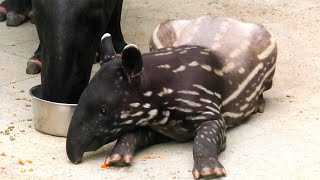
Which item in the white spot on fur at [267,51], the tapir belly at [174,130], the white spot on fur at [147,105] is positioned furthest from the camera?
the white spot on fur at [267,51]

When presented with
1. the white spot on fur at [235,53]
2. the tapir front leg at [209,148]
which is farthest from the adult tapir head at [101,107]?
the white spot on fur at [235,53]

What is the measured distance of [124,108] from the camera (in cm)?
385

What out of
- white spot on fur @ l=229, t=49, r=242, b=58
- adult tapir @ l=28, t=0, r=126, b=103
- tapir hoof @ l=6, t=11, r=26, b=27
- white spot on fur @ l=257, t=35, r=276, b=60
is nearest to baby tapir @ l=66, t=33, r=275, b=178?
white spot on fur @ l=229, t=49, r=242, b=58

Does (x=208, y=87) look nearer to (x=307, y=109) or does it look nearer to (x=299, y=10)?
(x=307, y=109)

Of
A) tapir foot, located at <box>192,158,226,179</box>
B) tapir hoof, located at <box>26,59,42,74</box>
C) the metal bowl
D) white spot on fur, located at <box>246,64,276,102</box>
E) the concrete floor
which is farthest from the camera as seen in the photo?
tapir hoof, located at <box>26,59,42,74</box>

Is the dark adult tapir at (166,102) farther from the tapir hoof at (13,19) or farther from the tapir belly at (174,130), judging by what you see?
the tapir hoof at (13,19)

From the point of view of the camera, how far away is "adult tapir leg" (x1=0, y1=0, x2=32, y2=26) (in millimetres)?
6922

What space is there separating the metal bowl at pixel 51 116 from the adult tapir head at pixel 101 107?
11.1 inches

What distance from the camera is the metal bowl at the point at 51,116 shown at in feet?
13.5

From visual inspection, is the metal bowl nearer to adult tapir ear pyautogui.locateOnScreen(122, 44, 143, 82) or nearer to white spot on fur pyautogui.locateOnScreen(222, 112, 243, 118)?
adult tapir ear pyautogui.locateOnScreen(122, 44, 143, 82)

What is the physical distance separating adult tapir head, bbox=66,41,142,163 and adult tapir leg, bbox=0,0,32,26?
3.26 m

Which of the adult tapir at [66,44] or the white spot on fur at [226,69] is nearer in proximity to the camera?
the adult tapir at [66,44]

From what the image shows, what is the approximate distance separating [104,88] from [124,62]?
18 centimetres

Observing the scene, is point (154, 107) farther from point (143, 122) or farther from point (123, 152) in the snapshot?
point (123, 152)
